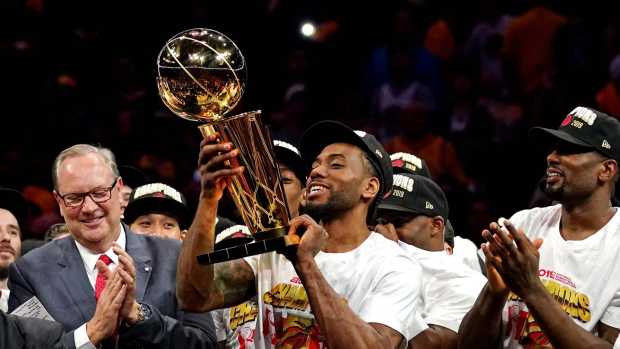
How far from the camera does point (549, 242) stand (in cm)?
477

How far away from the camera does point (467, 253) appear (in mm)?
6047

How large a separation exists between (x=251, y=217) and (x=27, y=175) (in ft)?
17.5

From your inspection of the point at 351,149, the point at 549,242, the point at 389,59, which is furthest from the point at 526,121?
the point at 351,149

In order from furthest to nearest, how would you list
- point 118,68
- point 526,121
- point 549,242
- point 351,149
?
point 118,68 → point 526,121 → point 549,242 → point 351,149

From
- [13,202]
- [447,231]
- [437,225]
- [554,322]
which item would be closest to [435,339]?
[554,322]

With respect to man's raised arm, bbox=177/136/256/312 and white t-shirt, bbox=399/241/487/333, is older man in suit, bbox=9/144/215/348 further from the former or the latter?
white t-shirt, bbox=399/241/487/333

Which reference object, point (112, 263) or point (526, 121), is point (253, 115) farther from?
point (526, 121)

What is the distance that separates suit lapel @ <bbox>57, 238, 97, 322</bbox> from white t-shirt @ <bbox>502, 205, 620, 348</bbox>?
1.73 meters

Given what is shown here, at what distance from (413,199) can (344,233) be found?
3.54ft

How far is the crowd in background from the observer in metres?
8.08

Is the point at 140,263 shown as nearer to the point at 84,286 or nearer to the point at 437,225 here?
the point at 84,286

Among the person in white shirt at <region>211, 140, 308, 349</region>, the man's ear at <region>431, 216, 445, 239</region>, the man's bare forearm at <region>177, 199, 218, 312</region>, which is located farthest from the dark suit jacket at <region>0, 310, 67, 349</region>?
the man's ear at <region>431, 216, 445, 239</region>

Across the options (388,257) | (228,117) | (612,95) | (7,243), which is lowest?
(388,257)

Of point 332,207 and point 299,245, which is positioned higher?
point 332,207
